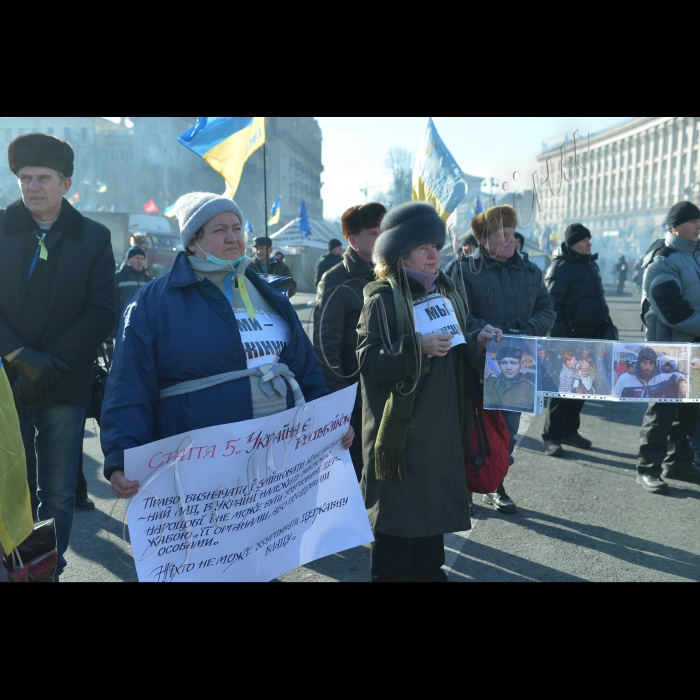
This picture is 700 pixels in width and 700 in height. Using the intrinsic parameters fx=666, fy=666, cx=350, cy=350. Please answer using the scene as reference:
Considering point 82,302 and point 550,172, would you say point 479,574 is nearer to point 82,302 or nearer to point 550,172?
point 550,172

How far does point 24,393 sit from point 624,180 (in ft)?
89.9

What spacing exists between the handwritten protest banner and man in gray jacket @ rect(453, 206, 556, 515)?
176 centimetres

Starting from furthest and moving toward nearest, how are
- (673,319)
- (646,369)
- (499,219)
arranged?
(673,319)
(499,219)
(646,369)

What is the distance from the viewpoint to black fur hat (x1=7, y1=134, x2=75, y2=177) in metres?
2.96

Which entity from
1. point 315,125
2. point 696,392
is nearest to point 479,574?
point 696,392

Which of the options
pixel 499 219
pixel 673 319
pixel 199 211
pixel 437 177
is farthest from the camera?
pixel 437 177

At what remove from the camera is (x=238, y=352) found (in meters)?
2.38

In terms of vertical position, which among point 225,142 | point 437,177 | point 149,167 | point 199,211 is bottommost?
point 199,211

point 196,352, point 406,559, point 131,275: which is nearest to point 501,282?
point 406,559

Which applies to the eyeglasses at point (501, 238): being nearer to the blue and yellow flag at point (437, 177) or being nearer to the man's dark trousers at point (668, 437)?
the blue and yellow flag at point (437, 177)

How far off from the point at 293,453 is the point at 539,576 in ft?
5.99

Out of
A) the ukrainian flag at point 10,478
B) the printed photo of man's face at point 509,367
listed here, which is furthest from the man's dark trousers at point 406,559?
the ukrainian flag at point 10,478

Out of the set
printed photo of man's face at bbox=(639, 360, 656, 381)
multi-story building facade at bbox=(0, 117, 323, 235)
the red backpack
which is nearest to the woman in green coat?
the red backpack

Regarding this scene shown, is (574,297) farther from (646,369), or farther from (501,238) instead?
(646,369)
